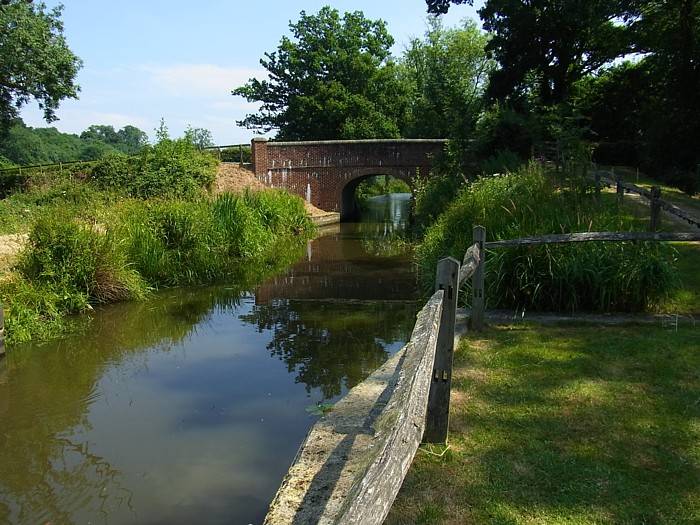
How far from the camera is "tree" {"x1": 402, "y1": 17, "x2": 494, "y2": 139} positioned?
39.6 m

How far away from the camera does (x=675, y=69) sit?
17.4 meters

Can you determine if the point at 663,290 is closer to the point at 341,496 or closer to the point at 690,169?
the point at 341,496

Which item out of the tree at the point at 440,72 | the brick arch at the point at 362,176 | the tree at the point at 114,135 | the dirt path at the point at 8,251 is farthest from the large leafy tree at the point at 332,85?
the tree at the point at 114,135

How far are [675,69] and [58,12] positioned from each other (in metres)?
24.7

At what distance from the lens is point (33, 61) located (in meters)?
23.7

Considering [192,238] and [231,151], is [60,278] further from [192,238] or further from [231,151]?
[231,151]

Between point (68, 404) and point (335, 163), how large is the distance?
2351 cm

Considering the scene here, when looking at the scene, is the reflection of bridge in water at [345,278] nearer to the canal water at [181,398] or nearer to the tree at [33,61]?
the canal water at [181,398]

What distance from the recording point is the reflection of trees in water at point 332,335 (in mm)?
6949

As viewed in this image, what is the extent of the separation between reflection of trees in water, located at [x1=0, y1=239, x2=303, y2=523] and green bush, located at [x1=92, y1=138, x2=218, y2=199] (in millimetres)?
11481

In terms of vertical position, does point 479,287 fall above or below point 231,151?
below

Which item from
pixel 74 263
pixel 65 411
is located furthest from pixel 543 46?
pixel 65 411

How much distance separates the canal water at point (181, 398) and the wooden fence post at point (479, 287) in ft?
5.24

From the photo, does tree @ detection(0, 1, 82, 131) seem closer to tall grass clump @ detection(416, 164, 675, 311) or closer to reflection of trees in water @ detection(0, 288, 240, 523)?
reflection of trees in water @ detection(0, 288, 240, 523)
